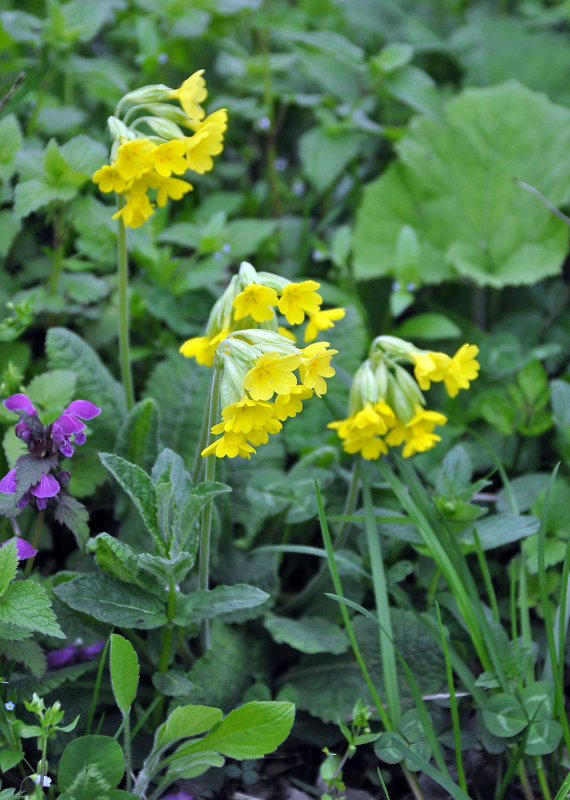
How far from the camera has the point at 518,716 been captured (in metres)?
1.80

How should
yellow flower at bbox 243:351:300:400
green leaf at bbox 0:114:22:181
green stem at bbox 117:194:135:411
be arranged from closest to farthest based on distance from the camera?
yellow flower at bbox 243:351:300:400, green stem at bbox 117:194:135:411, green leaf at bbox 0:114:22:181

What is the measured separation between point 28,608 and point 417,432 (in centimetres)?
107

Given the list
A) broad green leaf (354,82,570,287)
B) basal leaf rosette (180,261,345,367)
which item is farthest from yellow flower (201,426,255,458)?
broad green leaf (354,82,570,287)

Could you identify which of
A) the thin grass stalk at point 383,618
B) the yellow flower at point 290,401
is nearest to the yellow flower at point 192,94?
Answer: the yellow flower at point 290,401

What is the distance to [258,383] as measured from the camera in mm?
1559

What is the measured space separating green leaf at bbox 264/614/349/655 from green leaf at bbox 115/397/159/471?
0.60 m

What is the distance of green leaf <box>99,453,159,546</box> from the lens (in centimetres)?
178

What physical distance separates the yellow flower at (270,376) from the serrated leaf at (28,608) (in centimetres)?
64

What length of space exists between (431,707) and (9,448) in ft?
4.33

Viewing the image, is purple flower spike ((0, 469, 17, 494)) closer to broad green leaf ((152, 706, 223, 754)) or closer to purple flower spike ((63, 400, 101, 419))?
purple flower spike ((63, 400, 101, 419))

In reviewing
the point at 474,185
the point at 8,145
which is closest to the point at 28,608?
the point at 8,145

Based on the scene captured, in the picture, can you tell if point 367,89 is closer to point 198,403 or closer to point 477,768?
point 198,403

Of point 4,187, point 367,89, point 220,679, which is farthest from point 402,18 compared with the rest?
point 220,679

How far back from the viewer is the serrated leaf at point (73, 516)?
1.76m
